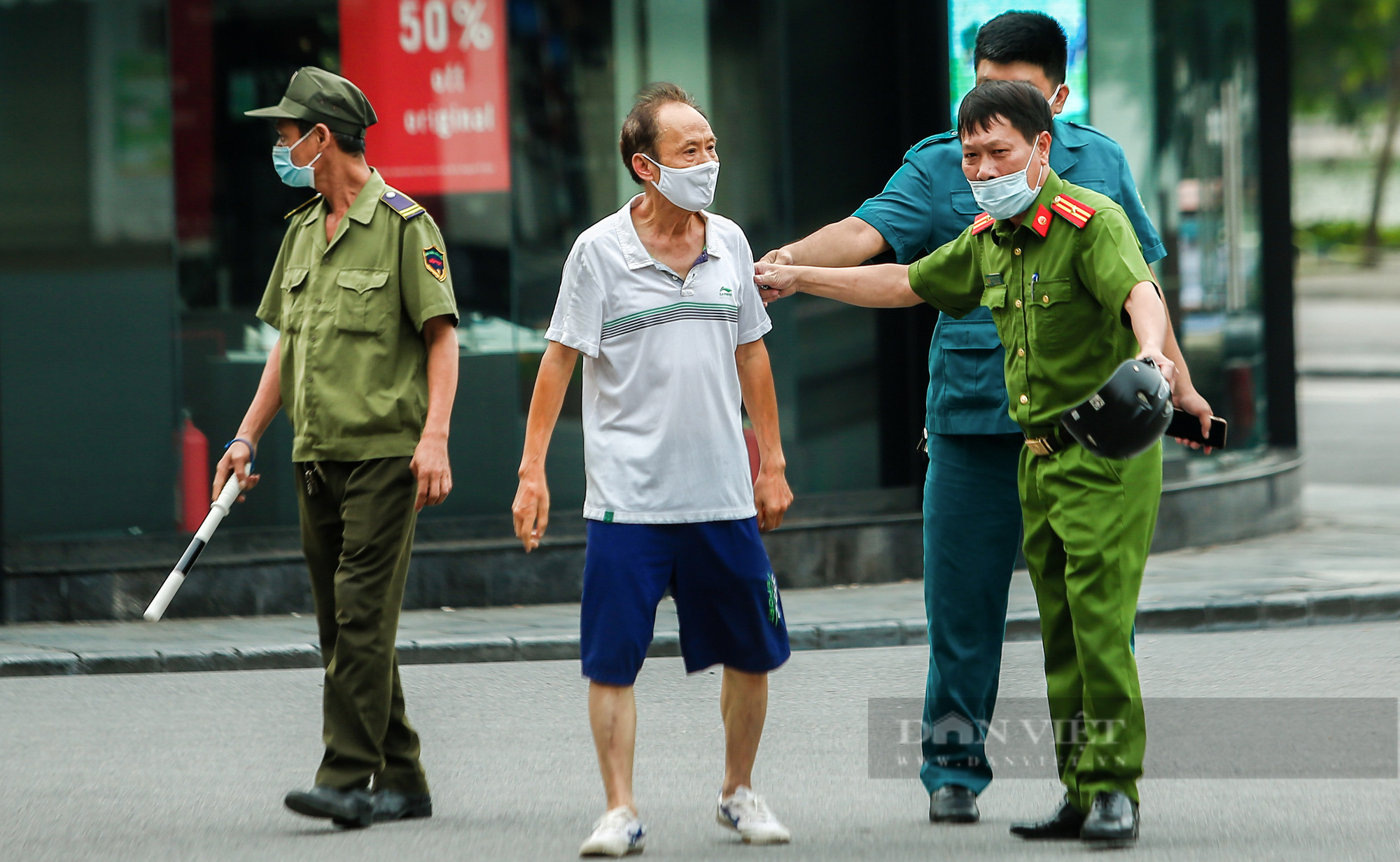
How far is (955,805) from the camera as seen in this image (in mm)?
5004

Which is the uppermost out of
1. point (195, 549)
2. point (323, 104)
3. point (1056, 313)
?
point (323, 104)

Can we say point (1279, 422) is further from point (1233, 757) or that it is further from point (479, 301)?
point (1233, 757)

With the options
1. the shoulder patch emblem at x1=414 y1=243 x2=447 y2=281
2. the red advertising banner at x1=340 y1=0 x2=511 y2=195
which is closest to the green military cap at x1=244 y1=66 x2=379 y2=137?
the shoulder patch emblem at x1=414 y1=243 x2=447 y2=281

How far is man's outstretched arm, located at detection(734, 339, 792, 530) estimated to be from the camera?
4.84 meters

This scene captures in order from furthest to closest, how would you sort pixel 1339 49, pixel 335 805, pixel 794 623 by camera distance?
1. pixel 1339 49
2. pixel 794 623
3. pixel 335 805

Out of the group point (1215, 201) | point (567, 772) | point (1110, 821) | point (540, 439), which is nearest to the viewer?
point (1110, 821)

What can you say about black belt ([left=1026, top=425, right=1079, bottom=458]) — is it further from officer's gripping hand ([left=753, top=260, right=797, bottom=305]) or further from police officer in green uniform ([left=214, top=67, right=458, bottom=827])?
police officer in green uniform ([left=214, top=67, right=458, bottom=827])

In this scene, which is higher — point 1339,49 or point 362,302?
point 1339,49

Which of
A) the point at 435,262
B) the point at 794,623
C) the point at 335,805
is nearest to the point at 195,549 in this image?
the point at 335,805

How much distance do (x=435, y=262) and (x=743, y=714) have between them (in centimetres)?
156

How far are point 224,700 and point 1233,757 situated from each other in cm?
385

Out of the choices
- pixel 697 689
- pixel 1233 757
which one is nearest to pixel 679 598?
pixel 1233 757

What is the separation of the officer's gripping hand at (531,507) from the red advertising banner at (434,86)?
5605mm

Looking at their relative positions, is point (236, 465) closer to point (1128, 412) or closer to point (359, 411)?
point (359, 411)
